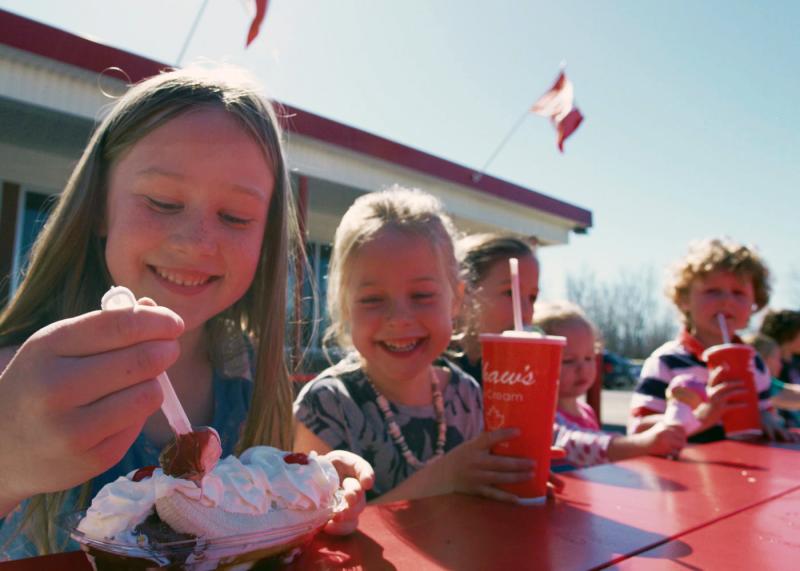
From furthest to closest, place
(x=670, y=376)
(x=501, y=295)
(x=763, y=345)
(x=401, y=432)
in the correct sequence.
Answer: (x=763, y=345) < (x=670, y=376) < (x=501, y=295) < (x=401, y=432)

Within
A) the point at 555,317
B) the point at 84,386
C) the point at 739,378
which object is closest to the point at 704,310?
the point at 555,317

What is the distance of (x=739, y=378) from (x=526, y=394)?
4.76 ft

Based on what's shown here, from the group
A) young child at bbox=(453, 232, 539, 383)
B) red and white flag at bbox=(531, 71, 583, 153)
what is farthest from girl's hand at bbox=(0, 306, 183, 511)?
red and white flag at bbox=(531, 71, 583, 153)

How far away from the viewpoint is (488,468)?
1182mm

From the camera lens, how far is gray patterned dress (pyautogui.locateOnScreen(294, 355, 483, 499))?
1.76 m

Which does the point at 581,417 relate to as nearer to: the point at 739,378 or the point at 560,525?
the point at 739,378

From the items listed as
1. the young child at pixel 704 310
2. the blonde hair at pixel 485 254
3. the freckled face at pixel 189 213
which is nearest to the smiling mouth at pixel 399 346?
the freckled face at pixel 189 213

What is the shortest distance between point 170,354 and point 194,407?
3.44ft

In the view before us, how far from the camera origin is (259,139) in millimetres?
1449

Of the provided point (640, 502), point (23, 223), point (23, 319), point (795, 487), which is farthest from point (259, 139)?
point (23, 223)

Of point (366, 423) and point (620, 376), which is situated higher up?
point (366, 423)

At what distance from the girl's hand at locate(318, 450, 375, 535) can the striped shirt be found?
6.54 feet

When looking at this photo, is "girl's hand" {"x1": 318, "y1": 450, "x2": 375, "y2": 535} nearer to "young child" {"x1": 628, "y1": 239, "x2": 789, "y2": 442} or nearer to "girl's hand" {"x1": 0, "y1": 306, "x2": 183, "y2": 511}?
"girl's hand" {"x1": 0, "y1": 306, "x2": 183, "y2": 511}

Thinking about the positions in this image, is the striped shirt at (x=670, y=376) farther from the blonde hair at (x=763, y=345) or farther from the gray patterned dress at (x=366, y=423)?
the blonde hair at (x=763, y=345)
